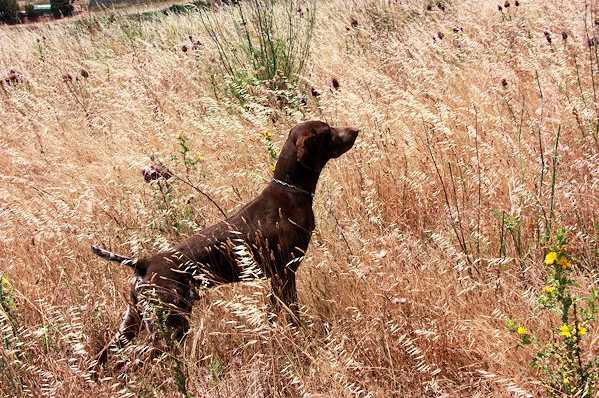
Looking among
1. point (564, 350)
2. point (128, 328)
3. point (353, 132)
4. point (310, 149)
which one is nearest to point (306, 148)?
Answer: point (310, 149)

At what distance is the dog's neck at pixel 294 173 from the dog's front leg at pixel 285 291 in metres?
0.55

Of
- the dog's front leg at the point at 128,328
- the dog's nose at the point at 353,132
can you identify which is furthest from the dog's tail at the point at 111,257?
the dog's nose at the point at 353,132

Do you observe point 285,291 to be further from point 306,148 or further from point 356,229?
point 306,148

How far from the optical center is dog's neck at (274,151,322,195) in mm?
3213

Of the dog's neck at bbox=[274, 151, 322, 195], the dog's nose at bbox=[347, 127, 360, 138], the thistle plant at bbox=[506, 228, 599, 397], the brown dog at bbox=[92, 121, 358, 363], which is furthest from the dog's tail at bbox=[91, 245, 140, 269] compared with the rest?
the thistle plant at bbox=[506, 228, 599, 397]

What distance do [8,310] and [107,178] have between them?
1886mm

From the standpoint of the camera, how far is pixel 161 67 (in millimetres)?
7062

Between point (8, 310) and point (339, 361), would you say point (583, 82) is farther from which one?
point (8, 310)

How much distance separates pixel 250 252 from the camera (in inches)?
109

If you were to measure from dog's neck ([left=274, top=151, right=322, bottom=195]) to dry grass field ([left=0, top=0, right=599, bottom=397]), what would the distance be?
31cm

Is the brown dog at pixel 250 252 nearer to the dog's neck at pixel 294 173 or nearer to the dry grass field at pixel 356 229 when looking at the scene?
the dog's neck at pixel 294 173

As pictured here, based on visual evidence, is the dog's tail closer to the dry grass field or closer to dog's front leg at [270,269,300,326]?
the dry grass field

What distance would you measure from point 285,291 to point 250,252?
0.90ft

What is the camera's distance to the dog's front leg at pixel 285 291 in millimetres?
2813
